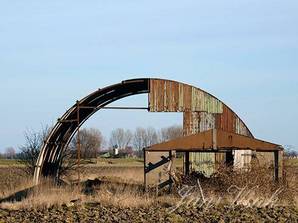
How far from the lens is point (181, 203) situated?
23.0 meters

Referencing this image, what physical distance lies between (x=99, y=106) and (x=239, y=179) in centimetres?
1001

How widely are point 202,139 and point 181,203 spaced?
4438mm

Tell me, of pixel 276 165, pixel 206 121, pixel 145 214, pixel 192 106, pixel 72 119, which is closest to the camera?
pixel 145 214

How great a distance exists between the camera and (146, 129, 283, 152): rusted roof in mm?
26380

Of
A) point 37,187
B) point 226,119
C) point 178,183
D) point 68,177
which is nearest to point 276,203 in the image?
point 178,183

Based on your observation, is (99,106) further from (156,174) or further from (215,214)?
(215,214)

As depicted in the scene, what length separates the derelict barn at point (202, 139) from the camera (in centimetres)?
2623

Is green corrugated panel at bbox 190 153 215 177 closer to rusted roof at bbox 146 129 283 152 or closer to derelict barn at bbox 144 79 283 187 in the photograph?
derelict barn at bbox 144 79 283 187

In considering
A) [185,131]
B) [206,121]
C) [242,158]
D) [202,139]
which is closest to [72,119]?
[185,131]

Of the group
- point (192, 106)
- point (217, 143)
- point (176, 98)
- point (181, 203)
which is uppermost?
point (176, 98)

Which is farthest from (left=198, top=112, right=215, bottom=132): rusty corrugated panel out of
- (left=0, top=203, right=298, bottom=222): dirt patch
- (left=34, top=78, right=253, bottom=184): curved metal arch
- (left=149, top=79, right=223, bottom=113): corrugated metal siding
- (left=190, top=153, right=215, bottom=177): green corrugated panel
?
(left=0, top=203, right=298, bottom=222): dirt patch

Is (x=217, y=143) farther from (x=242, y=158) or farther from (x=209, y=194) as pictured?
(x=209, y=194)

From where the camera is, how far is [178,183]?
84.1 ft

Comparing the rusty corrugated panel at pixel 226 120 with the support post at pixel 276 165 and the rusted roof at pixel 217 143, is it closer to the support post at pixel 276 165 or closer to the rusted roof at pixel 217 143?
the rusted roof at pixel 217 143
